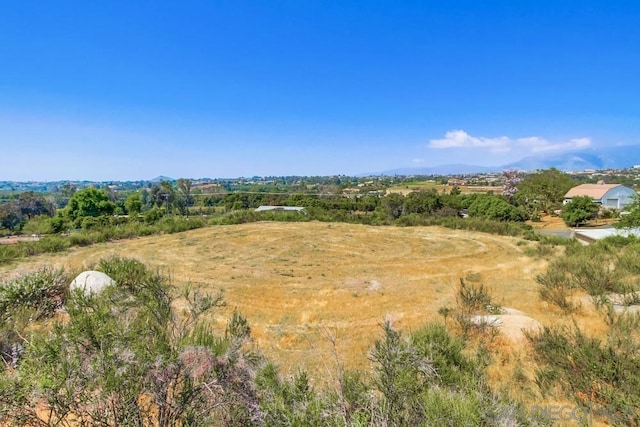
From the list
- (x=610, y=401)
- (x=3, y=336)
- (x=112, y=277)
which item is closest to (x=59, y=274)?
(x=112, y=277)

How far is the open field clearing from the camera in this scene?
31.0 feet

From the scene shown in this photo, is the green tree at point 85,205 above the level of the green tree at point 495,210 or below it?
above

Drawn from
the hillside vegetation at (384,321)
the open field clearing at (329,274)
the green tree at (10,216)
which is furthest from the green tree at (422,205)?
the green tree at (10,216)

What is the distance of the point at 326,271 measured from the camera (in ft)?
57.5

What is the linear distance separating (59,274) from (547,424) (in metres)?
13.5

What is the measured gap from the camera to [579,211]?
3362cm

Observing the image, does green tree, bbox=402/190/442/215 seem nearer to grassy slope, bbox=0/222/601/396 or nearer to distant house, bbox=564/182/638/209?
grassy slope, bbox=0/222/601/396

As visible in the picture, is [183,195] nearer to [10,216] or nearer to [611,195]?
[10,216]

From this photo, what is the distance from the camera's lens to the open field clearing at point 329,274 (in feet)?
31.0

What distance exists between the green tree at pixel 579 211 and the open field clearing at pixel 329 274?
13.3m

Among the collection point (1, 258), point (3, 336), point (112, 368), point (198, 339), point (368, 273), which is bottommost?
point (368, 273)

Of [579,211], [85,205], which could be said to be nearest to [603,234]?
[579,211]

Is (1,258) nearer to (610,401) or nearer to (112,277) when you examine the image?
(112,277)

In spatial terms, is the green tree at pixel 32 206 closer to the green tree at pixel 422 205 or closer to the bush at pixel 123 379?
the green tree at pixel 422 205
